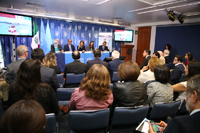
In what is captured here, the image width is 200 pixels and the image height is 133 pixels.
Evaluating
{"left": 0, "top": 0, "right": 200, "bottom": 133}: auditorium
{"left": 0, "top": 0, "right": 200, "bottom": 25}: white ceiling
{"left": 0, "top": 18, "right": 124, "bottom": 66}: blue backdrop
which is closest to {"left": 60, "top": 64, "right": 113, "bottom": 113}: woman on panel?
{"left": 0, "top": 0, "right": 200, "bottom": 133}: auditorium

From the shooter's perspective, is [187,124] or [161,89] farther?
[161,89]

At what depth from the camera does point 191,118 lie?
804mm

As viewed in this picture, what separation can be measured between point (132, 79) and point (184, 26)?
7.59 meters

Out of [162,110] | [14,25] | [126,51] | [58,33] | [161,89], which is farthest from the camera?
[126,51]

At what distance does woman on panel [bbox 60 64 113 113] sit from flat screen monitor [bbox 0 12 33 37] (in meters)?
4.08

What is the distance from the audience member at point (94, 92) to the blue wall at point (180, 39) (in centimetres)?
763

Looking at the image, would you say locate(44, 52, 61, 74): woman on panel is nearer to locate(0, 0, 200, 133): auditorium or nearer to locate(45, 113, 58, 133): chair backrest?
locate(0, 0, 200, 133): auditorium

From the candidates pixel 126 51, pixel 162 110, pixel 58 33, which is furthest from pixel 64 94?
pixel 126 51

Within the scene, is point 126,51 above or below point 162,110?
above

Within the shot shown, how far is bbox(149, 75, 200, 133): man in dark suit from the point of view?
0.77 metres

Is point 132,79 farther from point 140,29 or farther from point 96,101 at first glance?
point 140,29

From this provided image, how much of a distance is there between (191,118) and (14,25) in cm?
524

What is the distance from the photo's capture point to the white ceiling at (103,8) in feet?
14.3

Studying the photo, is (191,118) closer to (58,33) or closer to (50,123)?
(50,123)
